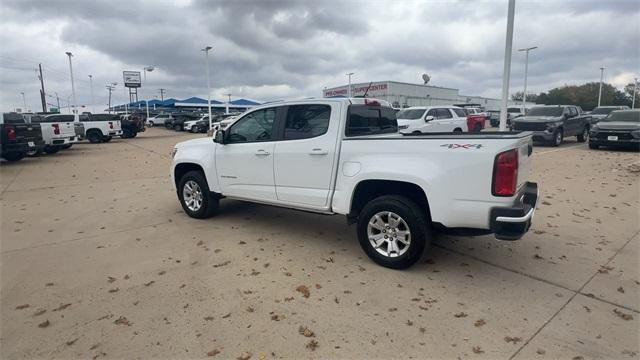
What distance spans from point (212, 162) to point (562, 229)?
205 inches

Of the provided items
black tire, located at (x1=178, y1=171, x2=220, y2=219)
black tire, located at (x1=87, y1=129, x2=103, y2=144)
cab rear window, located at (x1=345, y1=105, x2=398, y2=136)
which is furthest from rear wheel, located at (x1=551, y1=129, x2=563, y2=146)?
black tire, located at (x1=87, y1=129, x2=103, y2=144)

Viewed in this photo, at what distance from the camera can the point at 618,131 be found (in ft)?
47.3

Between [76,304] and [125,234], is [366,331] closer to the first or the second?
[76,304]

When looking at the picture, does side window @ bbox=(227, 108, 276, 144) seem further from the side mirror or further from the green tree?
the green tree

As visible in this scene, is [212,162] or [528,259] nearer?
[528,259]

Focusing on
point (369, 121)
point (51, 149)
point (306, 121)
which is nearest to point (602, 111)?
point (369, 121)

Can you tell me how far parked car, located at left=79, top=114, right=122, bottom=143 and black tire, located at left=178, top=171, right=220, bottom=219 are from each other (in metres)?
19.3

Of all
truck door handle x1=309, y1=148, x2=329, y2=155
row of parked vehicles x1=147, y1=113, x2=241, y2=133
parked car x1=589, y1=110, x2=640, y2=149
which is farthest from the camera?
row of parked vehicles x1=147, y1=113, x2=241, y2=133

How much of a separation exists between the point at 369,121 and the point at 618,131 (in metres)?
14.1

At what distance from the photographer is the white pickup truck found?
3541mm

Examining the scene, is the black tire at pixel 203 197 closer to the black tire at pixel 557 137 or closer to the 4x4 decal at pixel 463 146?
the 4x4 decal at pixel 463 146

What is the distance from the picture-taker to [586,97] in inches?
3004

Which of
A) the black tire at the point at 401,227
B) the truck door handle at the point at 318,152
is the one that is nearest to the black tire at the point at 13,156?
the truck door handle at the point at 318,152

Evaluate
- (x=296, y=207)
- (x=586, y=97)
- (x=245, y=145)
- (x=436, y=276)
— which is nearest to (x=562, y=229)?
(x=436, y=276)
